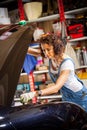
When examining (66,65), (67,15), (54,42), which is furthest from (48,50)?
(67,15)

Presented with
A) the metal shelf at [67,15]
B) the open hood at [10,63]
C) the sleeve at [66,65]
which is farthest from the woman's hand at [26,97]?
the metal shelf at [67,15]

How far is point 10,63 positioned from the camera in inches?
48.7

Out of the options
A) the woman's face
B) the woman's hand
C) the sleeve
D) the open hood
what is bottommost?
the woman's hand

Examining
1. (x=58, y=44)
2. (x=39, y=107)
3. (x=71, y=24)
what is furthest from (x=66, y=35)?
(x=39, y=107)

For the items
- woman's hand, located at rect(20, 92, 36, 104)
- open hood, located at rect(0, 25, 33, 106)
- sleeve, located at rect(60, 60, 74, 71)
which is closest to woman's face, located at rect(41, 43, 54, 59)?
sleeve, located at rect(60, 60, 74, 71)

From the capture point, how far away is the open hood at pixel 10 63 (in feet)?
3.94

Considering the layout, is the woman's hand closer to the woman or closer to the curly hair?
the woman

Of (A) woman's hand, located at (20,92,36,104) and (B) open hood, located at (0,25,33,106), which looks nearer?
(B) open hood, located at (0,25,33,106)

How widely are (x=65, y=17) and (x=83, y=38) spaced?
0.45m

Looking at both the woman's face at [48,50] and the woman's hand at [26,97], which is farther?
the woman's face at [48,50]

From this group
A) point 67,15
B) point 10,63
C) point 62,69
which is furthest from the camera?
point 67,15

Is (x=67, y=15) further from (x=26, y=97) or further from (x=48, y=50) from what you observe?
(x=26, y=97)

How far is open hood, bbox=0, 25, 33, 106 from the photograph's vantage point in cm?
120

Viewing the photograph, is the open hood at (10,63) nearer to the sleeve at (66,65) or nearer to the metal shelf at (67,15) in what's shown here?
the sleeve at (66,65)
